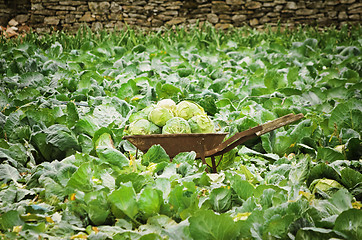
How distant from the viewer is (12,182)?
1477 mm

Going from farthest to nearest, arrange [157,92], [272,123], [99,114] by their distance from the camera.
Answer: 1. [157,92]
2. [99,114]
3. [272,123]

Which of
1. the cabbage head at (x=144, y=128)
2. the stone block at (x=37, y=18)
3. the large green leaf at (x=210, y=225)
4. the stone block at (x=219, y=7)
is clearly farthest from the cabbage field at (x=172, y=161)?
the stone block at (x=37, y=18)

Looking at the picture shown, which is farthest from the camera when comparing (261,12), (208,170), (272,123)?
(261,12)

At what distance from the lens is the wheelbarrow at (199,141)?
5.28ft

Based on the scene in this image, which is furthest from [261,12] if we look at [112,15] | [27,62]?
[27,62]

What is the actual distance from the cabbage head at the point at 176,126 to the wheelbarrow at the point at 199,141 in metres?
0.06

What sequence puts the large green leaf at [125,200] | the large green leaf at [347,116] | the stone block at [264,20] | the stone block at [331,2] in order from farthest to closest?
the stone block at [264,20] < the stone block at [331,2] < the large green leaf at [347,116] < the large green leaf at [125,200]

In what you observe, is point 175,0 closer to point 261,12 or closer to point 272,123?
point 261,12

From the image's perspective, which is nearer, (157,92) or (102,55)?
(157,92)

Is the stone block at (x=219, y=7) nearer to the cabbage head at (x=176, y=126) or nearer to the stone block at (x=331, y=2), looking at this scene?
the stone block at (x=331, y=2)

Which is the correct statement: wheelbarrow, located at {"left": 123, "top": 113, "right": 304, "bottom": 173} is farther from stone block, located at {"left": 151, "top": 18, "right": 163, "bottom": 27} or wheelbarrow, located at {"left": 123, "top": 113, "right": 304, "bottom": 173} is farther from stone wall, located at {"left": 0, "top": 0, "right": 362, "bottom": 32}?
stone block, located at {"left": 151, "top": 18, "right": 163, "bottom": 27}

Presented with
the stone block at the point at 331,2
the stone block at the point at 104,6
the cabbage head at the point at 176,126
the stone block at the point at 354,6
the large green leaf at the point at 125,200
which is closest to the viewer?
the large green leaf at the point at 125,200

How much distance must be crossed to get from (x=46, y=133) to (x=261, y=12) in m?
7.45

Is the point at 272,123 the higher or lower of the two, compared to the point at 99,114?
higher
